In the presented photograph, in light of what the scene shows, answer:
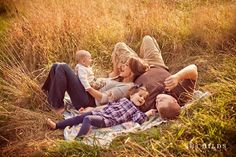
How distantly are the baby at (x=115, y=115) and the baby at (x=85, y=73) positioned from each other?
0.36 m

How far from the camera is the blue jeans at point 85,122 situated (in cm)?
422

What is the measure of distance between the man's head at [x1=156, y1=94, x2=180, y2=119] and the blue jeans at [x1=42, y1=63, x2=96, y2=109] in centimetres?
75

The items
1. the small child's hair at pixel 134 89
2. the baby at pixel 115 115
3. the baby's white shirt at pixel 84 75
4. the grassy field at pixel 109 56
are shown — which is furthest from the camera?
Answer: the baby's white shirt at pixel 84 75

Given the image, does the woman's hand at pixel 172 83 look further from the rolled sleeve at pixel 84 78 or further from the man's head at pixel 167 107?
the rolled sleeve at pixel 84 78

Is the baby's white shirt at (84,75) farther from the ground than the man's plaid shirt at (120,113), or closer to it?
farther from the ground

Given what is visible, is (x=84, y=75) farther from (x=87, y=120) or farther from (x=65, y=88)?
(x=87, y=120)

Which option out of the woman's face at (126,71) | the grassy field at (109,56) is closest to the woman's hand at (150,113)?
the grassy field at (109,56)

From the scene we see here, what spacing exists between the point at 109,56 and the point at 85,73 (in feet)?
3.67

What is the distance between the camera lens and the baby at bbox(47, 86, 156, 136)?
171 inches

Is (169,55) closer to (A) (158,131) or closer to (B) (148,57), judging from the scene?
(B) (148,57)

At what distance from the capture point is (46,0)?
7.48 m

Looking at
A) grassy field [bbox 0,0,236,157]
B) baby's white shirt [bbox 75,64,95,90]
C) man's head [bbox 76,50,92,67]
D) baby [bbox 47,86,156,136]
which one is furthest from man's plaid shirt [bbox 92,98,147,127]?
man's head [bbox 76,50,92,67]

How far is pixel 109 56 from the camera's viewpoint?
19.2ft

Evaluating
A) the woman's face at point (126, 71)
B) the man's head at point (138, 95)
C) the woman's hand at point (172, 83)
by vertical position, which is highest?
the woman's face at point (126, 71)
